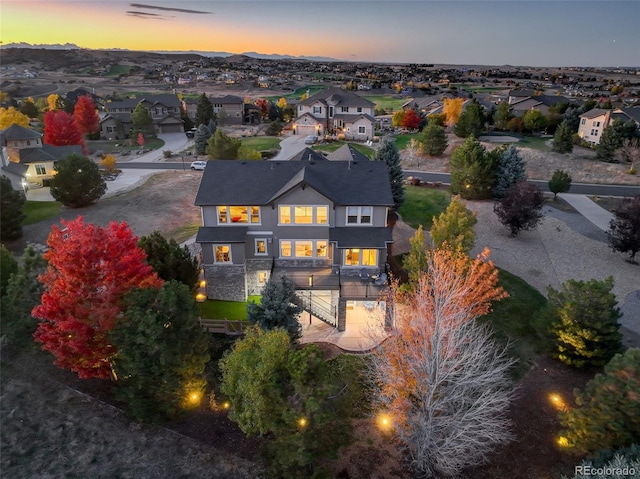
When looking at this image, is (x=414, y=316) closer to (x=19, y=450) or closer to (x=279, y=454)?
(x=279, y=454)

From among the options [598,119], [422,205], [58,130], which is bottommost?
[422,205]

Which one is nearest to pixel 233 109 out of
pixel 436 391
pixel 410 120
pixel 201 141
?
pixel 201 141

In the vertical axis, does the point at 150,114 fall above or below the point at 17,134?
below

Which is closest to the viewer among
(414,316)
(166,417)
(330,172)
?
(414,316)

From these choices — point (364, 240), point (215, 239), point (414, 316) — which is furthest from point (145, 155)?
point (414, 316)

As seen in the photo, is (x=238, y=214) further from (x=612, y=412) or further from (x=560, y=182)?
(x=560, y=182)

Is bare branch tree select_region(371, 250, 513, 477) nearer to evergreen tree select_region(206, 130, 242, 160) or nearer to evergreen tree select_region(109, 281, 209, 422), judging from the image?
evergreen tree select_region(109, 281, 209, 422)

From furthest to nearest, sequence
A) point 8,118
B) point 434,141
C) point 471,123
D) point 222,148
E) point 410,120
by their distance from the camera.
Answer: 1. point 410,120
2. point 8,118
3. point 471,123
4. point 434,141
5. point 222,148
